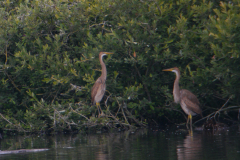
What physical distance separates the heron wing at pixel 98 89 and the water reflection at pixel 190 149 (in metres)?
3.27

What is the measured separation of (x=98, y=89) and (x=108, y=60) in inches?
37.1

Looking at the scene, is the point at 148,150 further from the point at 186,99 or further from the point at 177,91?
the point at 177,91

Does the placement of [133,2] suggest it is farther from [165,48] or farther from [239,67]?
[239,67]

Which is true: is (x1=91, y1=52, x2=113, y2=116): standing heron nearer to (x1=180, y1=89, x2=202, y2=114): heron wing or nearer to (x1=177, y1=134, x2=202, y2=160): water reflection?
(x1=180, y1=89, x2=202, y2=114): heron wing

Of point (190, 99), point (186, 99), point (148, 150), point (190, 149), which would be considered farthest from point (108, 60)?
point (190, 149)

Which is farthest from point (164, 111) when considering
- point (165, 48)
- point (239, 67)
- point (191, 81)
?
point (239, 67)

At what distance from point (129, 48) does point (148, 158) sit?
5222 mm

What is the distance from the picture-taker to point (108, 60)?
10.9 m

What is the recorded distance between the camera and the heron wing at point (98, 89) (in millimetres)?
10633

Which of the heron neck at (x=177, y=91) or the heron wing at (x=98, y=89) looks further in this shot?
the heron neck at (x=177, y=91)

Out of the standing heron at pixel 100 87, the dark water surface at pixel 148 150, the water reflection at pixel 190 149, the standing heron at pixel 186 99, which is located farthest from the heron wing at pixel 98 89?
the water reflection at pixel 190 149

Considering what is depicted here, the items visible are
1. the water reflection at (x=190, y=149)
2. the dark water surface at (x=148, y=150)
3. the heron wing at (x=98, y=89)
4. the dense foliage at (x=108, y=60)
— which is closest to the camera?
the water reflection at (x=190, y=149)

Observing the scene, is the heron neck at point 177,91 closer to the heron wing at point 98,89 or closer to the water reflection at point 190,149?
the heron wing at point 98,89

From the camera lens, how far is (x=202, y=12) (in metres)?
10.3
